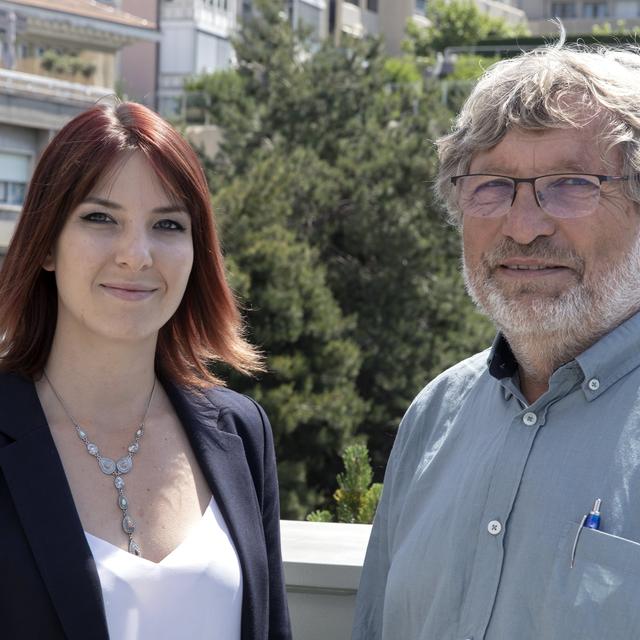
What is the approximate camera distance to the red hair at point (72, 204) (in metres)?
2.32

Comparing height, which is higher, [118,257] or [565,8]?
[565,8]

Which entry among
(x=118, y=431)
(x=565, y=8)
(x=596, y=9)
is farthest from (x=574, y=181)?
(x=565, y=8)

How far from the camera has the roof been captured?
32062 mm

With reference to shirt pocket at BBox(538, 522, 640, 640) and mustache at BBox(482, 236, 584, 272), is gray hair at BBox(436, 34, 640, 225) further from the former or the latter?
shirt pocket at BBox(538, 522, 640, 640)

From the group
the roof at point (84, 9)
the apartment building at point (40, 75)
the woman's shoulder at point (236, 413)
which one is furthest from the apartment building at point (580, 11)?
the woman's shoulder at point (236, 413)

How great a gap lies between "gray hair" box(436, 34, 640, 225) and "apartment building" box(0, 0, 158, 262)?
2100 cm

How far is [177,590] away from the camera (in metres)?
2.22

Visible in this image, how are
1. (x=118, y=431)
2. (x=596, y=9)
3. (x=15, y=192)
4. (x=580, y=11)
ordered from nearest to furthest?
(x=118, y=431) < (x=15, y=192) < (x=596, y=9) < (x=580, y=11)

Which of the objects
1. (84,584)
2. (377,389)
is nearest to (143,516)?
(84,584)

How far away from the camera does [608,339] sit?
212 cm

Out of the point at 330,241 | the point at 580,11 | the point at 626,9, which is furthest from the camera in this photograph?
the point at 580,11

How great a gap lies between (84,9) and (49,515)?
113ft

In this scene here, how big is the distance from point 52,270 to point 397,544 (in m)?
0.90

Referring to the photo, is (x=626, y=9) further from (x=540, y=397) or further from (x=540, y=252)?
(x=540, y=397)
